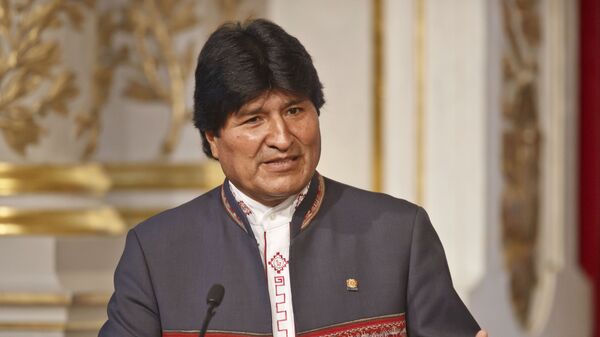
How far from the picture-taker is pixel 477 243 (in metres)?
4.67

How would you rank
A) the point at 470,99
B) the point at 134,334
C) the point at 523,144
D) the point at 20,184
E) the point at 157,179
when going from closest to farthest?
1. the point at 134,334
2. the point at 20,184
3. the point at 157,179
4. the point at 470,99
5. the point at 523,144

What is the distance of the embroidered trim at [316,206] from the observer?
7.49 ft

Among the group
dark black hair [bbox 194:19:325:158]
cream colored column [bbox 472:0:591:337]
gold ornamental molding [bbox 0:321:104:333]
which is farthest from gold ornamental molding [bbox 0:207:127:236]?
dark black hair [bbox 194:19:325:158]

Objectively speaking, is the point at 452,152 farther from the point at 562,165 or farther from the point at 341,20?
the point at 562,165

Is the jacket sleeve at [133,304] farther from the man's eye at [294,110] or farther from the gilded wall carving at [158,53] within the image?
the gilded wall carving at [158,53]

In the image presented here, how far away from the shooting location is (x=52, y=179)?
381cm

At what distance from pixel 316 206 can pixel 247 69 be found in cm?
35

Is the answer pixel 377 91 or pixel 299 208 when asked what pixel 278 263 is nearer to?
pixel 299 208

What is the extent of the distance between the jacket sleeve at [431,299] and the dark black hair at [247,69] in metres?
0.34

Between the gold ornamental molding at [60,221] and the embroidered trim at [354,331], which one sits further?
the gold ornamental molding at [60,221]

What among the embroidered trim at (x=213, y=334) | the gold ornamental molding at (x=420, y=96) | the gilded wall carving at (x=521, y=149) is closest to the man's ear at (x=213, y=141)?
the embroidered trim at (x=213, y=334)

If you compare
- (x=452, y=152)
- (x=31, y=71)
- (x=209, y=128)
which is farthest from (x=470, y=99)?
(x=209, y=128)

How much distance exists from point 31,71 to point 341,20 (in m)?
1.15

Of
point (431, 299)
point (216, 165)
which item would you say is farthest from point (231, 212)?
point (216, 165)
